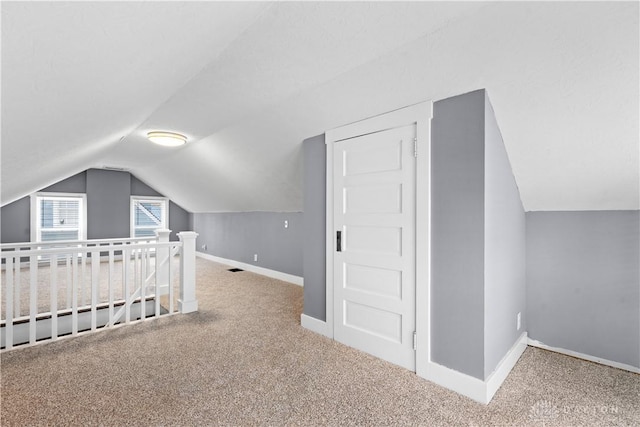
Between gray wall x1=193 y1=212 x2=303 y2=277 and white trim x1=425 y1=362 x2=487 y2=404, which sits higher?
gray wall x1=193 y1=212 x2=303 y2=277

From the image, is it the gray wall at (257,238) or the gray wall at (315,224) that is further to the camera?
the gray wall at (257,238)

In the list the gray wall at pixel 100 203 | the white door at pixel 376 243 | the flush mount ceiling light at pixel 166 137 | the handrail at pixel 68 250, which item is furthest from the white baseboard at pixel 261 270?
the flush mount ceiling light at pixel 166 137

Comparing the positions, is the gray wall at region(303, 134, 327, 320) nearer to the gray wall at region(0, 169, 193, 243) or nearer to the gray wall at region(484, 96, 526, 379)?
the gray wall at region(484, 96, 526, 379)

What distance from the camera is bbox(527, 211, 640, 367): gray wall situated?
2.27m

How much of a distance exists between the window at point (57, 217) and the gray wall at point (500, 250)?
7.96 m

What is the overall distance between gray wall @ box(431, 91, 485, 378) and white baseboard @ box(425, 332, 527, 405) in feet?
0.14

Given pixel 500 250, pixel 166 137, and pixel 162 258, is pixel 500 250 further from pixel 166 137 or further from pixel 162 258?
pixel 162 258

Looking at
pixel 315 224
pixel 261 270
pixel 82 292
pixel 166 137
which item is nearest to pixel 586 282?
pixel 315 224

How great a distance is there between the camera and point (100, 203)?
22.9ft

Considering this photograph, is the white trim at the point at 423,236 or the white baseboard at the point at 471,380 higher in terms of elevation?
the white trim at the point at 423,236

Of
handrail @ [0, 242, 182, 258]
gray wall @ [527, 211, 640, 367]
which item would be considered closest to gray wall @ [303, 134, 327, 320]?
handrail @ [0, 242, 182, 258]

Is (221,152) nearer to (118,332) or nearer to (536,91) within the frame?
(118,332)

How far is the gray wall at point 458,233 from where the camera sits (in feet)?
6.27

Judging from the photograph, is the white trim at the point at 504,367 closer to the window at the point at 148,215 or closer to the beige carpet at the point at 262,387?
the beige carpet at the point at 262,387
